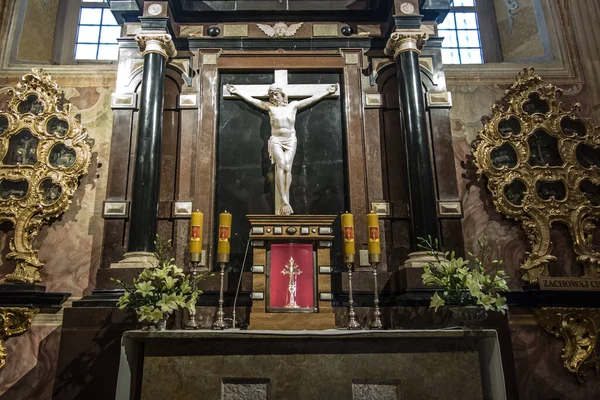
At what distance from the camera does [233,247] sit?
560cm

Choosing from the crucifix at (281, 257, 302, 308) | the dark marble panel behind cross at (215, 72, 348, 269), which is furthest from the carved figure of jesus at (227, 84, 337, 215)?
the crucifix at (281, 257, 302, 308)

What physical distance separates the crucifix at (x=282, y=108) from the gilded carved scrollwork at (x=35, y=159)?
6.48 ft

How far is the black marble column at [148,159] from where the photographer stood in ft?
17.3

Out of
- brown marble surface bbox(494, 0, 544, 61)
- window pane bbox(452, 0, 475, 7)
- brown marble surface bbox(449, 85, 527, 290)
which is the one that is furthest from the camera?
window pane bbox(452, 0, 475, 7)

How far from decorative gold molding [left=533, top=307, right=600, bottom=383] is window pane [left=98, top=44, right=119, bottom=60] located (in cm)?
654

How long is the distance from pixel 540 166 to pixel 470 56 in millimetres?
2343

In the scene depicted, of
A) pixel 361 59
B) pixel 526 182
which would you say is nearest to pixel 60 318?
pixel 361 59

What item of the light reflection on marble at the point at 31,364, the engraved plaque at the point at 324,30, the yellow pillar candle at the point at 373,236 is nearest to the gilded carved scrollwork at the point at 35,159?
the light reflection on marble at the point at 31,364

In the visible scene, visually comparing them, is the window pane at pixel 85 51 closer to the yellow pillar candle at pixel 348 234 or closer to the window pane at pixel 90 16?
the window pane at pixel 90 16

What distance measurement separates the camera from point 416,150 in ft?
18.1

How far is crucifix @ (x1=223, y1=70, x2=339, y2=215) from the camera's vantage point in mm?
5527

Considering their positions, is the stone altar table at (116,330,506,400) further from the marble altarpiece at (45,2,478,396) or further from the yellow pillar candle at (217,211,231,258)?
the marble altarpiece at (45,2,478,396)

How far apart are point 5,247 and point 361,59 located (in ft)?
15.5

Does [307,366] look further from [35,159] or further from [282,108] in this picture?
[35,159]
